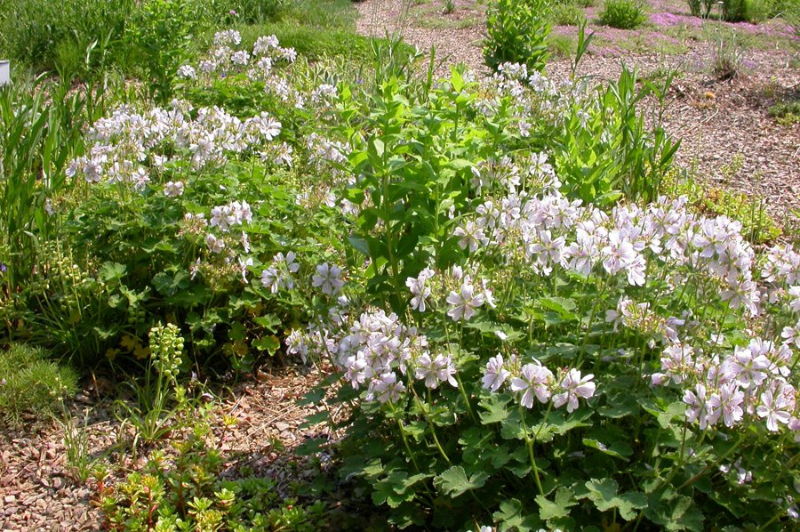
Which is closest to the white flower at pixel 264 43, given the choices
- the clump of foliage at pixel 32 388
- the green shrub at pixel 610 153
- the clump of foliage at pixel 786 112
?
the green shrub at pixel 610 153

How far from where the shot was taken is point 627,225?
7.11ft

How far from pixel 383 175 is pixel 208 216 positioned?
1182mm

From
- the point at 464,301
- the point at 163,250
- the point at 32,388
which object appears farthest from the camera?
the point at 163,250

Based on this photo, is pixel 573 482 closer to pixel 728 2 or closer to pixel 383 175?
pixel 383 175

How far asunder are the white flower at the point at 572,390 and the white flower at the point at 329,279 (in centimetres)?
81

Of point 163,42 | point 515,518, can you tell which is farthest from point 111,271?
point 163,42

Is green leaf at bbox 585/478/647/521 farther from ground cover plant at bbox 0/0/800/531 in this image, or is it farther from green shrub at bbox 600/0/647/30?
green shrub at bbox 600/0/647/30

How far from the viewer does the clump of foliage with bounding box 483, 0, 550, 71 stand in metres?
6.90

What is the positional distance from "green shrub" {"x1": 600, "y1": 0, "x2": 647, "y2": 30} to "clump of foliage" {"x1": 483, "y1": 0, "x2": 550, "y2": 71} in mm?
Answer: 4653

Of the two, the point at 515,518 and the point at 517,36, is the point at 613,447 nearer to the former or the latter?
the point at 515,518

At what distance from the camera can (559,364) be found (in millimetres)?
2340

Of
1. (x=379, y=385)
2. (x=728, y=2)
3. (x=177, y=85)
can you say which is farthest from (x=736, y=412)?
(x=728, y=2)

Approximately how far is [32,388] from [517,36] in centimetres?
509

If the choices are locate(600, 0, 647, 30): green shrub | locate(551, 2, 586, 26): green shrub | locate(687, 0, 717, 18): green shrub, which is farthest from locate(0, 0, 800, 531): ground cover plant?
locate(687, 0, 717, 18): green shrub
